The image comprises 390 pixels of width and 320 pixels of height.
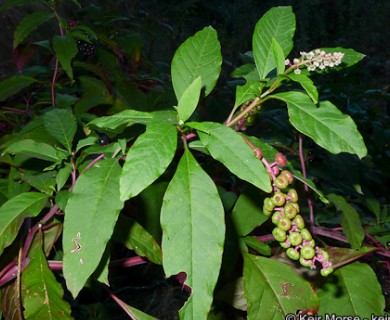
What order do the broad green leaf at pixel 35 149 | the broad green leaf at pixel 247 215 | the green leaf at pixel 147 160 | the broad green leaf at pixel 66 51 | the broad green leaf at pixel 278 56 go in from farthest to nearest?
the broad green leaf at pixel 66 51 → the broad green leaf at pixel 247 215 → the broad green leaf at pixel 35 149 → the broad green leaf at pixel 278 56 → the green leaf at pixel 147 160

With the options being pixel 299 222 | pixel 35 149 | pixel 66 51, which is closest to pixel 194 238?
pixel 299 222

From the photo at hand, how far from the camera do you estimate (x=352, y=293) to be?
778 millimetres

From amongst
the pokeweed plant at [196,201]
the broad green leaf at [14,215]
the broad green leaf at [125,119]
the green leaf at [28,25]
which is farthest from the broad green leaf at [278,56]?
the green leaf at [28,25]

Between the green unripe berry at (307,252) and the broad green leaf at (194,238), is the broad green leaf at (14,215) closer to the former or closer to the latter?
the broad green leaf at (194,238)

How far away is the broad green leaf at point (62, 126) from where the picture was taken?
0.74 meters

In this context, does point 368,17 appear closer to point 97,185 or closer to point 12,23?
point 12,23

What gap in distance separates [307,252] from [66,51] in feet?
2.59

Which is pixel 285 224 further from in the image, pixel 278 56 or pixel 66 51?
pixel 66 51

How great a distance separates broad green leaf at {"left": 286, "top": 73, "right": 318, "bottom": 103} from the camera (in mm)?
517

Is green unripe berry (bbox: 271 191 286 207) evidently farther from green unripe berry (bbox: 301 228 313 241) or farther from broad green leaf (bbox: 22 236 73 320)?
broad green leaf (bbox: 22 236 73 320)

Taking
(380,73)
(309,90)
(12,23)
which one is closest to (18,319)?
(309,90)

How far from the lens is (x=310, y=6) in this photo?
198 inches

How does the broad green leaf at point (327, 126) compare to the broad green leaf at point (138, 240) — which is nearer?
the broad green leaf at point (327, 126)

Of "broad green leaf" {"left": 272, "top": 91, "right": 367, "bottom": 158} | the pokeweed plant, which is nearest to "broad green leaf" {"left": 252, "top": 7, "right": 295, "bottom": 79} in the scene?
the pokeweed plant
